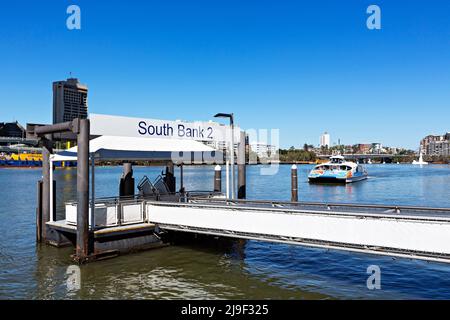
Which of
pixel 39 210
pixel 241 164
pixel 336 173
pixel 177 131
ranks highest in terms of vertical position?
pixel 177 131

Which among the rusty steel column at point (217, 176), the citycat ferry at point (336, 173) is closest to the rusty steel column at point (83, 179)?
the rusty steel column at point (217, 176)

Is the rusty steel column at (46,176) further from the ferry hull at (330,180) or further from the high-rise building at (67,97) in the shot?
the high-rise building at (67,97)

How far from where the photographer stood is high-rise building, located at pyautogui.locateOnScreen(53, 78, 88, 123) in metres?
172

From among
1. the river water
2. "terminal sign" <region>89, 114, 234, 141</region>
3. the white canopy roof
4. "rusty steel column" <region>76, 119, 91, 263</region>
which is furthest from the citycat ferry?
"rusty steel column" <region>76, 119, 91, 263</region>

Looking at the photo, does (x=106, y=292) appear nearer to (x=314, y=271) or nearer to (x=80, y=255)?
(x=80, y=255)

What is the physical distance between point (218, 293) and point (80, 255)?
4.59 meters

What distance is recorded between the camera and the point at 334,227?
864 centimetres

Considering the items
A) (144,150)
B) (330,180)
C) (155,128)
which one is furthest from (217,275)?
(330,180)

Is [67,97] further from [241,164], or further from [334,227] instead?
[334,227]

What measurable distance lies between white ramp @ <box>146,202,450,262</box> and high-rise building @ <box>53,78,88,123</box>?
17210 centimetres

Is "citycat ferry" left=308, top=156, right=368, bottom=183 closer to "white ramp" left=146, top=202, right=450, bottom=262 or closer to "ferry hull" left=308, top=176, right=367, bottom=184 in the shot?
"ferry hull" left=308, top=176, right=367, bottom=184

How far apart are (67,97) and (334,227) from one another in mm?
193248

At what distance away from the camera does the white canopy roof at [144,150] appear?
12.3m

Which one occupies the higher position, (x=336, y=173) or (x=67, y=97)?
(x=67, y=97)
